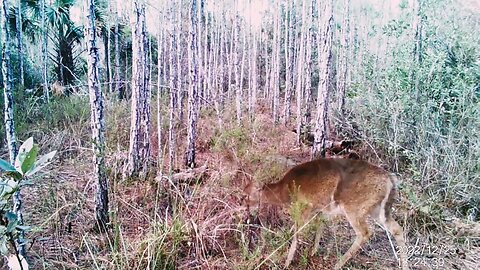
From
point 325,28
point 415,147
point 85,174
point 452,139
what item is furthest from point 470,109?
point 85,174

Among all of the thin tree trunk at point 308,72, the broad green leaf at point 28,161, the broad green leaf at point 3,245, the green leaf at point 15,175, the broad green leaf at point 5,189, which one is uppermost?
the thin tree trunk at point 308,72

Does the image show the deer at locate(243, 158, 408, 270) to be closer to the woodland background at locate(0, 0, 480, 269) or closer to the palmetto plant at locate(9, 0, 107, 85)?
the woodland background at locate(0, 0, 480, 269)

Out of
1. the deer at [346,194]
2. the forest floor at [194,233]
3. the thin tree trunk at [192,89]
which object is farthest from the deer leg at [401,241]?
the thin tree trunk at [192,89]

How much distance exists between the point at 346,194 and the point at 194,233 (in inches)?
60.1

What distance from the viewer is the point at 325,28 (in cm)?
853

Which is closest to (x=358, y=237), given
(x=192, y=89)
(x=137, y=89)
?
(x=137, y=89)

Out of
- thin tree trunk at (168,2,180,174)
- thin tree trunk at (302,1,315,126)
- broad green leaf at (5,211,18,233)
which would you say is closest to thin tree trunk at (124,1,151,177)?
thin tree trunk at (168,2,180,174)

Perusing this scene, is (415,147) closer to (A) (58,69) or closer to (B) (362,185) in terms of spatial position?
(B) (362,185)

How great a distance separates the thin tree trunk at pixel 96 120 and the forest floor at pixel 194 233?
0.14m

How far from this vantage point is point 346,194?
363cm

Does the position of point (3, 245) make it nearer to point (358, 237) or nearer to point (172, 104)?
point (358, 237)

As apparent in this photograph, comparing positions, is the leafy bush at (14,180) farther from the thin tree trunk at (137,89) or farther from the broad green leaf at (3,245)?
the thin tree trunk at (137,89)

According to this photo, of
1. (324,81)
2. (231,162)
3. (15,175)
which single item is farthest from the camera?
(324,81)

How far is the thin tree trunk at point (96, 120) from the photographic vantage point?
3.87 meters
